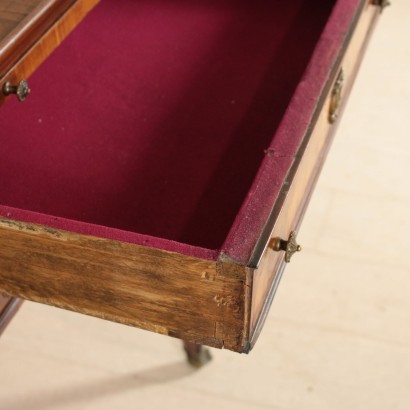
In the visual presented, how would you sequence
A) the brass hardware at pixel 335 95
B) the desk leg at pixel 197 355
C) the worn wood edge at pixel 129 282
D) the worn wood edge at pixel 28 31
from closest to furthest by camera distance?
1. the worn wood edge at pixel 129 282
2. the worn wood edge at pixel 28 31
3. the brass hardware at pixel 335 95
4. the desk leg at pixel 197 355

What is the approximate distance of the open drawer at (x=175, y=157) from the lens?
2.83 feet

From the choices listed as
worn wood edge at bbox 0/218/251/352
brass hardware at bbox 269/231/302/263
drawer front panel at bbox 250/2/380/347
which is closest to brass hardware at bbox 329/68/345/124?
drawer front panel at bbox 250/2/380/347

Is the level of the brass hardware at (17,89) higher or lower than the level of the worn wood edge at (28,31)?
lower

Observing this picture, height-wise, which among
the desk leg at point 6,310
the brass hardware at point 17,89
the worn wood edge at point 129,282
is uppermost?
the brass hardware at point 17,89

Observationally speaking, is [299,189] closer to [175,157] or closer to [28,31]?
[175,157]

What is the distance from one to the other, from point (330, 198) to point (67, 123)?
0.66 metres

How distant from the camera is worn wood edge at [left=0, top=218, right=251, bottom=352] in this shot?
0.84 m

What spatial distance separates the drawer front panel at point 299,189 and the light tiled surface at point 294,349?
0.97 feet

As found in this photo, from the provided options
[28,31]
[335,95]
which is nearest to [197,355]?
[335,95]

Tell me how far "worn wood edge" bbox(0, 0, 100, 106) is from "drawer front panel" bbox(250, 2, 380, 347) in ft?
1.47

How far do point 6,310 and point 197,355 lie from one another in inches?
→ 15.1

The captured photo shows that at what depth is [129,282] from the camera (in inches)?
35.6

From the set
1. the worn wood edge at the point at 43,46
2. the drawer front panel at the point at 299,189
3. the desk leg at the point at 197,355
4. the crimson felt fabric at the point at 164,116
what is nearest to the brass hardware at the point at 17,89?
the worn wood edge at the point at 43,46

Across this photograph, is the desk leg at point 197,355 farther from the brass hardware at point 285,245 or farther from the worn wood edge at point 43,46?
the worn wood edge at point 43,46
